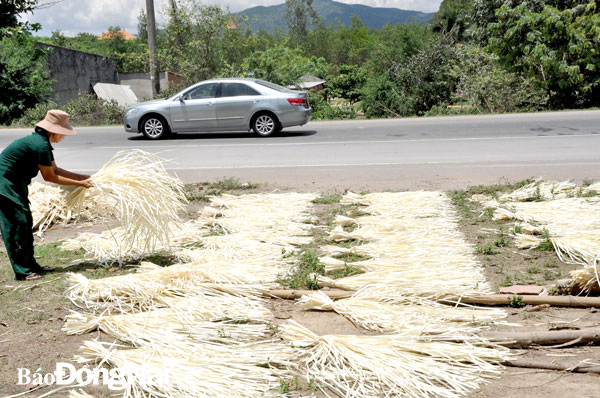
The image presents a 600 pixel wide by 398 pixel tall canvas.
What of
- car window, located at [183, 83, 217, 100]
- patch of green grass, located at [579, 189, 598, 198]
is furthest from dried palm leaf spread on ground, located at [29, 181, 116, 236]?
car window, located at [183, 83, 217, 100]

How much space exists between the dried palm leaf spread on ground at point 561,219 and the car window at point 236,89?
30.8ft

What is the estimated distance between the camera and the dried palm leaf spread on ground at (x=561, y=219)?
5.40m

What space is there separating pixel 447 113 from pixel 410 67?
260cm

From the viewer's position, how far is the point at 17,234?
5.58 m

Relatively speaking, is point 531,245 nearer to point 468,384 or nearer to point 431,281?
point 431,281

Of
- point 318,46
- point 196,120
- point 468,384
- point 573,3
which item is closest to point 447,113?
point 573,3

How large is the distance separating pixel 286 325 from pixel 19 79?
25.4 meters

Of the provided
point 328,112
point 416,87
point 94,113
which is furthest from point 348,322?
point 94,113

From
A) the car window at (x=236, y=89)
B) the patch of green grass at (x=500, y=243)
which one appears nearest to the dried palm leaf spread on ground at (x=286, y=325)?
the patch of green grass at (x=500, y=243)

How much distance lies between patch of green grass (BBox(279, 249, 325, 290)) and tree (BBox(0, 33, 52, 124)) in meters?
22.9

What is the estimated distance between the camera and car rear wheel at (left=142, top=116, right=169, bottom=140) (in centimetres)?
1678

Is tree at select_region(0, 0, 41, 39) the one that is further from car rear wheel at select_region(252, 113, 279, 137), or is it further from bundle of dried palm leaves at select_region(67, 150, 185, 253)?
bundle of dried palm leaves at select_region(67, 150, 185, 253)

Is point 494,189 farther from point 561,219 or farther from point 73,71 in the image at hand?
point 73,71

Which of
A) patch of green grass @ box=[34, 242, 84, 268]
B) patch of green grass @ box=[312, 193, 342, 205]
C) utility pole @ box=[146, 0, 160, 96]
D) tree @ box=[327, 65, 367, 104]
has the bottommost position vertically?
patch of green grass @ box=[34, 242, 84, 268]
